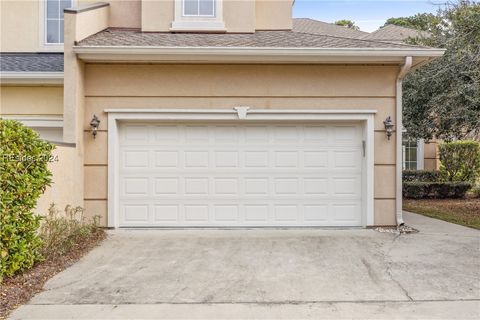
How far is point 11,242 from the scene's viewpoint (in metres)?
4.66

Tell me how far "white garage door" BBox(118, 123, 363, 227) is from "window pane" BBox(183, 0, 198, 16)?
2803 millimetres

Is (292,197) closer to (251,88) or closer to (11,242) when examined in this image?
(251,88)

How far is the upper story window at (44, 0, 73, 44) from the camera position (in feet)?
31.2

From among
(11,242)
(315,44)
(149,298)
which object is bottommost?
(149,298)

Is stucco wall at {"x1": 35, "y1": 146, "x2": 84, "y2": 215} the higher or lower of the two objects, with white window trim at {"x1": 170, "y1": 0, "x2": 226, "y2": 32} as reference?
lower

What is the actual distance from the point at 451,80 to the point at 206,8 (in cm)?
619

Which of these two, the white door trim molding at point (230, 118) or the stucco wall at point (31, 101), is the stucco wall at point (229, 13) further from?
the stucco wall at point (31, 101)

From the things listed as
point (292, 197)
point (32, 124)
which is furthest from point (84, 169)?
point (292, 197)

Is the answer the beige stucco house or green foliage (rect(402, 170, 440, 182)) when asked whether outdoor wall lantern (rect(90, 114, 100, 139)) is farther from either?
green foliage (rect(402, 170, 440, 182))

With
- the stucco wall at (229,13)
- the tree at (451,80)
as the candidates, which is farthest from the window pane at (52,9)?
the tree at (451,80)

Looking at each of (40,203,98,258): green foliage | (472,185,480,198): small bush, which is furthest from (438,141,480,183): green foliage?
(40,203,98,258): green foliage

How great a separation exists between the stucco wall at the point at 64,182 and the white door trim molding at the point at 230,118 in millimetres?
565

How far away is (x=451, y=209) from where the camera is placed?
11.6 meters

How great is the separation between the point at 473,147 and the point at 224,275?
1333 centimetres
